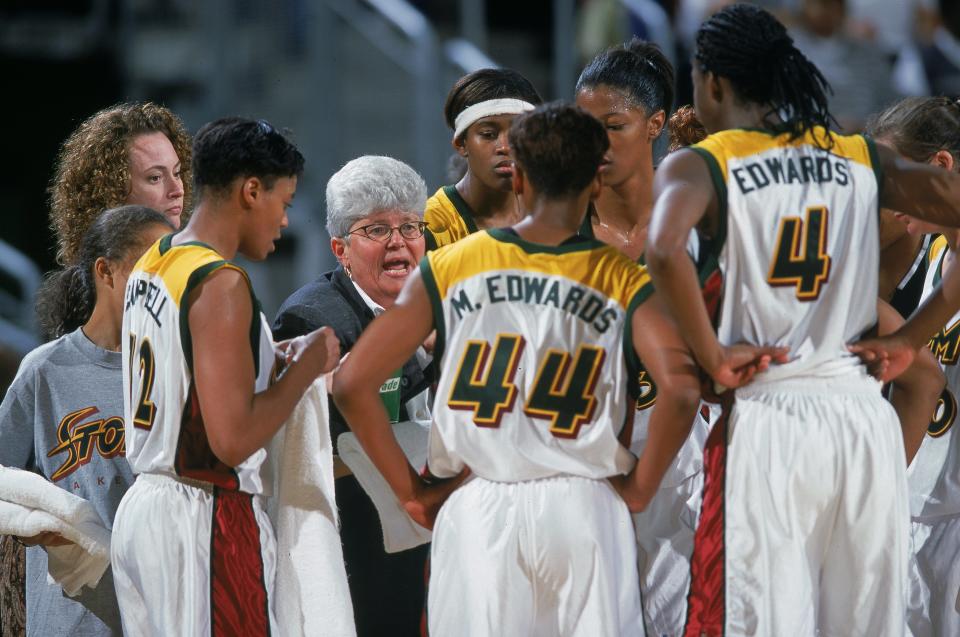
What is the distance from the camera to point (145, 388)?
3723mm

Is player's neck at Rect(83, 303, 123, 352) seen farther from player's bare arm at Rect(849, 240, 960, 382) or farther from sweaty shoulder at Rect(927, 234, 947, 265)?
sweaty shoulder at Rect(927, 234, 947, 265)

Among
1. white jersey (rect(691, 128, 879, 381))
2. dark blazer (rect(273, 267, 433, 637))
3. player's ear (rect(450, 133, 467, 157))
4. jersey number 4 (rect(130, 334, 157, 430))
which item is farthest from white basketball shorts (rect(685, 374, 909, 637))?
player's ear (rect(450, 133, 467, 157))

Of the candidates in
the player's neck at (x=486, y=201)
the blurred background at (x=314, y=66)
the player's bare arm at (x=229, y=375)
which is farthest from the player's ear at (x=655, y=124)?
the blurred background at (x=314, y=66)

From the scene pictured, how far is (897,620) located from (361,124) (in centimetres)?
606

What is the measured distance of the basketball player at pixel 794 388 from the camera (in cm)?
346

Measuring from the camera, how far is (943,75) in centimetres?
970

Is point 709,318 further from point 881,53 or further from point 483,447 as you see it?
point 881,53

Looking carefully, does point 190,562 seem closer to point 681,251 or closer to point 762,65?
point 681,251

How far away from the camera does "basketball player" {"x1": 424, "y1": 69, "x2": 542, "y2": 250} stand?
16.8 ft

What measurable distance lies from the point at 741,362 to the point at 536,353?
513 mm

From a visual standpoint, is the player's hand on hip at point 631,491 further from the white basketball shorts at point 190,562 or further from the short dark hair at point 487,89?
the short dark hair at point 487,89

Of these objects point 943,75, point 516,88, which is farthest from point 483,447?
point 943,75

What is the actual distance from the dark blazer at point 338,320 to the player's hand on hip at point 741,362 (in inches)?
52.3

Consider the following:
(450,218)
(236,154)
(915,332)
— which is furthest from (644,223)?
(236,154)
